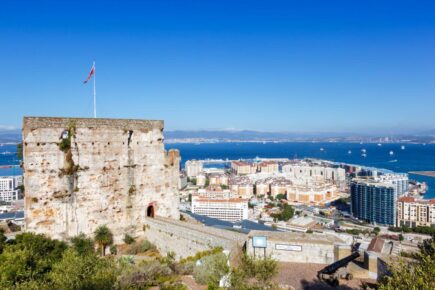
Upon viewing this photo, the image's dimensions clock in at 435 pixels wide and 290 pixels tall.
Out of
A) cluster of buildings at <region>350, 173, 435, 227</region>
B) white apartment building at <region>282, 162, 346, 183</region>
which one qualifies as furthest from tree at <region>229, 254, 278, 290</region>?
white apartment building at <region>282, 162, 346, 183</region>

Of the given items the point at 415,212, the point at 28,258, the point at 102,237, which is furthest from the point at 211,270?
the point at 415,212

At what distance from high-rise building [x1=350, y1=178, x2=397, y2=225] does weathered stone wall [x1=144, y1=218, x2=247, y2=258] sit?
68.8m

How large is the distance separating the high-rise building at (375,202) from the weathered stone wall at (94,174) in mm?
67948

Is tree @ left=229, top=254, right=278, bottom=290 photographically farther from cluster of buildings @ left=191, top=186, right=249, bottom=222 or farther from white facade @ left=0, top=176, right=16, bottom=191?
white facade @ left=0, top=176, right=16, bottom=191

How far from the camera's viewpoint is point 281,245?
9992mm

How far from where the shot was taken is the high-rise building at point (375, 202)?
72125 millimetres

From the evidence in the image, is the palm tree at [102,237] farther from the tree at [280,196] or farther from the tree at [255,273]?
the tree at [280,196]

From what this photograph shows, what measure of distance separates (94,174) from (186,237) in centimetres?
409

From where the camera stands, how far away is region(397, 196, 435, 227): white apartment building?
67.2 metres

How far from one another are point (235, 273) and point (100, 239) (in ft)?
25.7

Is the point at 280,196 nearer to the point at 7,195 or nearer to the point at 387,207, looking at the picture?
the point at 387,207

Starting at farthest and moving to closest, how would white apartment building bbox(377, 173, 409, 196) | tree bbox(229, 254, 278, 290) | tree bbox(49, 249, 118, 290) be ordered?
white apartment building bbox(377, 173, 409, 196) < tree bbox(49, 249, 118, 290) < tree bbox(229, 254, 278, 290)

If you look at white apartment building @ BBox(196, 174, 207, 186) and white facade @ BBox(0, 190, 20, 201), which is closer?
white facade @ BBox(0, 190, 20, 201)

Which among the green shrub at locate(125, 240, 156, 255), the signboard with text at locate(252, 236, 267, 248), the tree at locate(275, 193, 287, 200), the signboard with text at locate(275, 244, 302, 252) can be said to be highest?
the signboard with text at locate(252, 236, 267, 248)
